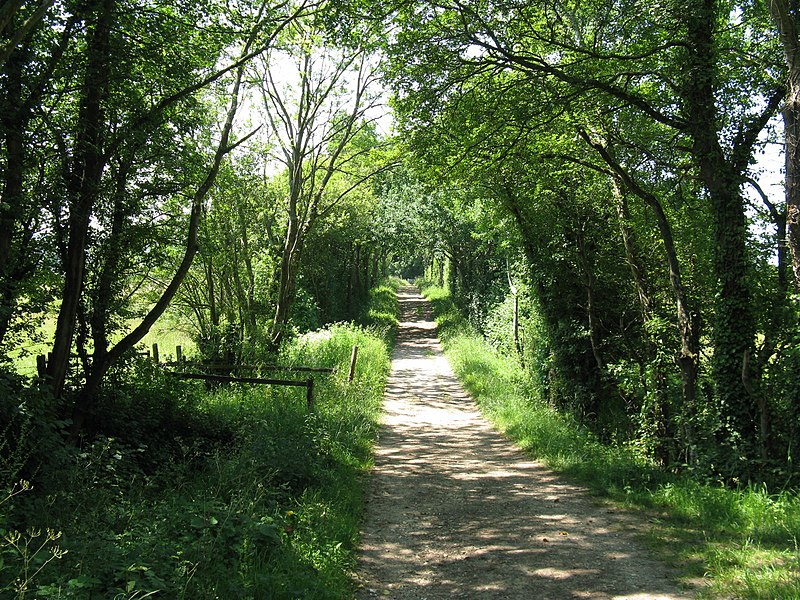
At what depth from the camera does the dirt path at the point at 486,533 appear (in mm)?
4824

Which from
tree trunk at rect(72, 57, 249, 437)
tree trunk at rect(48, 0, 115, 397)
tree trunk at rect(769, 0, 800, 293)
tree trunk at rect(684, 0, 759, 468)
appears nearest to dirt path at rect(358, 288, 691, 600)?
tree trunk at rect(684, 0, 759, 468)

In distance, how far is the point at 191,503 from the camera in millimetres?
5305

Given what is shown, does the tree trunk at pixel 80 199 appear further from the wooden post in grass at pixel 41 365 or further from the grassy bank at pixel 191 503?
the grassy bank at pixel 191 503

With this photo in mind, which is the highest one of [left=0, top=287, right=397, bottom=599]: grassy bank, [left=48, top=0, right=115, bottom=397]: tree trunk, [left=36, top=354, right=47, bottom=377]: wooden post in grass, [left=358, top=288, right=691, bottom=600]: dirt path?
[left=48, top=0, right=115, bottom=397]: tree trunk

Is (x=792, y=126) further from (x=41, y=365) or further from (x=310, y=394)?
(x=41, y=365)

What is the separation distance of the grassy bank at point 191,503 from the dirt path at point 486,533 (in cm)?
43

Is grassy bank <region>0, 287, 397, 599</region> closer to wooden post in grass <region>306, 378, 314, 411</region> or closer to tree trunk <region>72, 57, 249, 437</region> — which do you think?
wooden post in grass <region>306, 378, 314, 411</region>

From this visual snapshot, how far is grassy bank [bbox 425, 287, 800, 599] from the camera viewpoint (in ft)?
15.0

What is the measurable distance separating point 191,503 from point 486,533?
3.15 m

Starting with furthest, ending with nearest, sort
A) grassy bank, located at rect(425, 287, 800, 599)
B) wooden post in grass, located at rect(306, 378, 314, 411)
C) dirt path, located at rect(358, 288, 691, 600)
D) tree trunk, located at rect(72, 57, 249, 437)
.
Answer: wooden post in grass, located at rect(306, 378, 314, 411) < tree trunk, located at rect(72, 57, 249, 437) < dirt path, located at rect(358, 288, 691, 600) < grassy bank, located at rect(425, 287, 800, 599)

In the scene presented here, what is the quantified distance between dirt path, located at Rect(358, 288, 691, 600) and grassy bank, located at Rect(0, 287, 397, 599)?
430 millimetres

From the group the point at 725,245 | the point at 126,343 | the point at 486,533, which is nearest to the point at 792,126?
the point at 725,245

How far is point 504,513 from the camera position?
6.73 meters

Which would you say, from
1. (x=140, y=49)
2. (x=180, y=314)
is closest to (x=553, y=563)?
(x=140, y=49)
